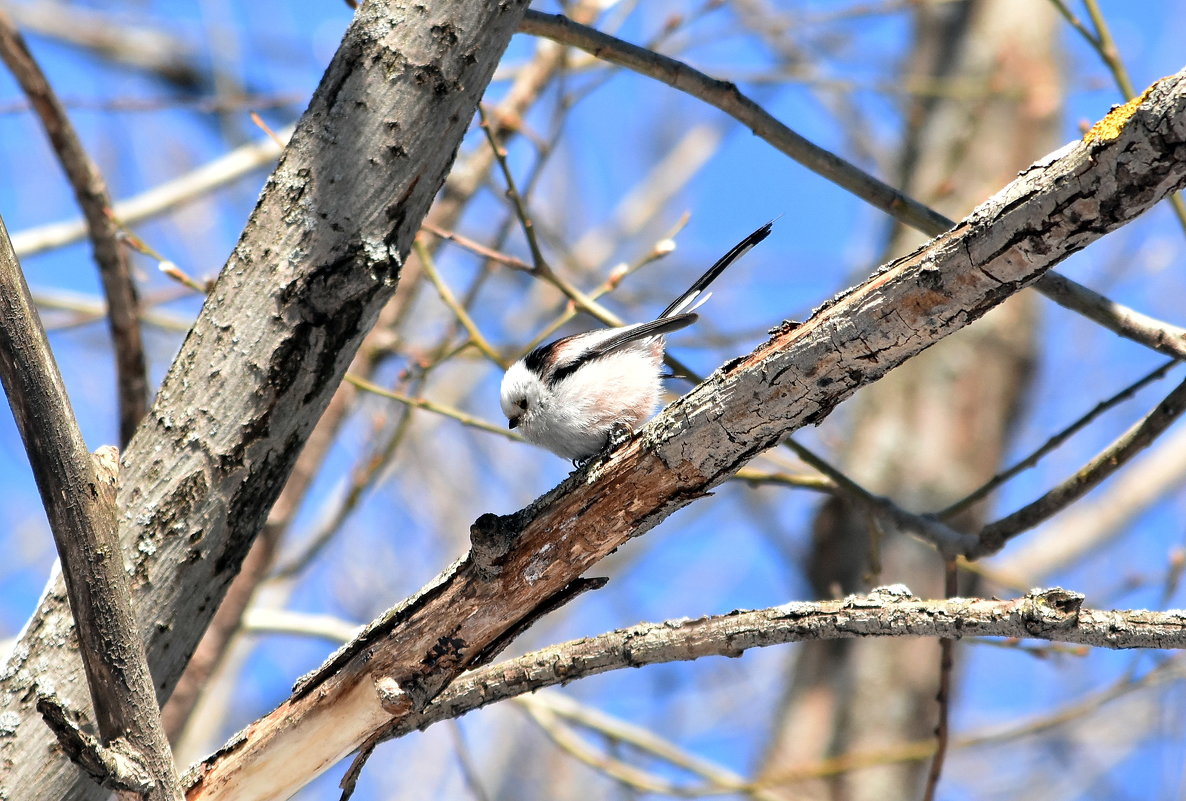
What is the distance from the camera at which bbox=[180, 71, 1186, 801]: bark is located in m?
1.54

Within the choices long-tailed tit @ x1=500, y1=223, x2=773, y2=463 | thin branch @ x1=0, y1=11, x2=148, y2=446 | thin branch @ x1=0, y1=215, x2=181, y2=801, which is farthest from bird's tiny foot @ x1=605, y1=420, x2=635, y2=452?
thin branch @ x1=0, y1=11, x2=148, y2=446

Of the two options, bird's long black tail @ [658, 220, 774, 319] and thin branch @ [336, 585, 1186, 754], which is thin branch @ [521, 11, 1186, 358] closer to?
bird's long black tail @ [658, 220, 774, 319]

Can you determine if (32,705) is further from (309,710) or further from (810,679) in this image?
(810,679)

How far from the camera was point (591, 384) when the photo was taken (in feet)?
9.52

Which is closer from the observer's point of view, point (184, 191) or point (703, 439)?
point (703, 439)

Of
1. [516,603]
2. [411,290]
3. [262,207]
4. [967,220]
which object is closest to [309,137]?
[262,207]

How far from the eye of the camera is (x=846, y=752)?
5.44 metres

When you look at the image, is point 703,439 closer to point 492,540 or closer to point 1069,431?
point 492,540

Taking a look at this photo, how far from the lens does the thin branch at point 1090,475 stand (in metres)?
2.52

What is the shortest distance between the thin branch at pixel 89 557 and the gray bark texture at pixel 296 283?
367 mm

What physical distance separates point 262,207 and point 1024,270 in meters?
1.69

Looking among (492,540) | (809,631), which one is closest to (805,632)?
(809,631)

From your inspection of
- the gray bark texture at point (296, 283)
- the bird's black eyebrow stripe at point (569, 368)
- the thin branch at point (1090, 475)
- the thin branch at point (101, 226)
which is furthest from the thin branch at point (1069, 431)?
the thin branch at point (101, 226)

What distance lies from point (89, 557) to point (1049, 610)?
182 cm
